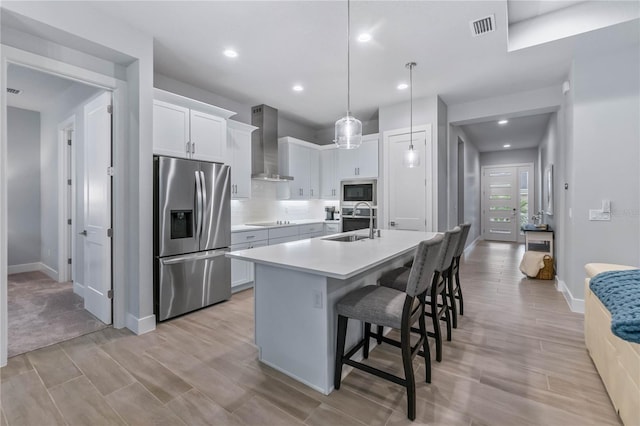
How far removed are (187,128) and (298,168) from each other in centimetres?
249

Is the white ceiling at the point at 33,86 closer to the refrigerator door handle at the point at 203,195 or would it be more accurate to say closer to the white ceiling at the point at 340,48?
the white ceiling at the point at 340,48

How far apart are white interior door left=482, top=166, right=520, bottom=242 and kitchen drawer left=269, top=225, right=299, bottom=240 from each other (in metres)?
7.66

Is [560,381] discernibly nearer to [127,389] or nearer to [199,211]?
[127,389]

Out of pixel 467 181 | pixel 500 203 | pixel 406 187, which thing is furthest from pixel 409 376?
pixel 500 203

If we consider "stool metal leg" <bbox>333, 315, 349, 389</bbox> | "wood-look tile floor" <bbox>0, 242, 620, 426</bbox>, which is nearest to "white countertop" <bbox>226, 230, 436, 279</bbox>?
"stool metal leg" <bbox>333, 315, 349, 389</bbox>

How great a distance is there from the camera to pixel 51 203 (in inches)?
192

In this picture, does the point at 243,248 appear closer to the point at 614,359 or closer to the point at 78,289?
the point at 78,289

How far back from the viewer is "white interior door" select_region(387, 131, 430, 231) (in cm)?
476

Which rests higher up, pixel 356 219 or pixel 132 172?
pixel 132 172

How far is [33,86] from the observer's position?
405 centimetres

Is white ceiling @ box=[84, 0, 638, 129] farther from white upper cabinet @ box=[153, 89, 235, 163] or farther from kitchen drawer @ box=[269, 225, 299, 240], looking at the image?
kitchen drawer @ box=[269, 225, 299, 240]

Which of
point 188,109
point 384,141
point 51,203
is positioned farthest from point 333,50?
point 51,203

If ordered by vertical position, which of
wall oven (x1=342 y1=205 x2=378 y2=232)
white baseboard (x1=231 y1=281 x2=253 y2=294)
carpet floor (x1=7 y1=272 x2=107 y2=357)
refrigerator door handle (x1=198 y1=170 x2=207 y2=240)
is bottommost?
carpet floor (x1=7 y1=272 x2=107 y2=357)

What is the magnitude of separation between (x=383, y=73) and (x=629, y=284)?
322 cm
